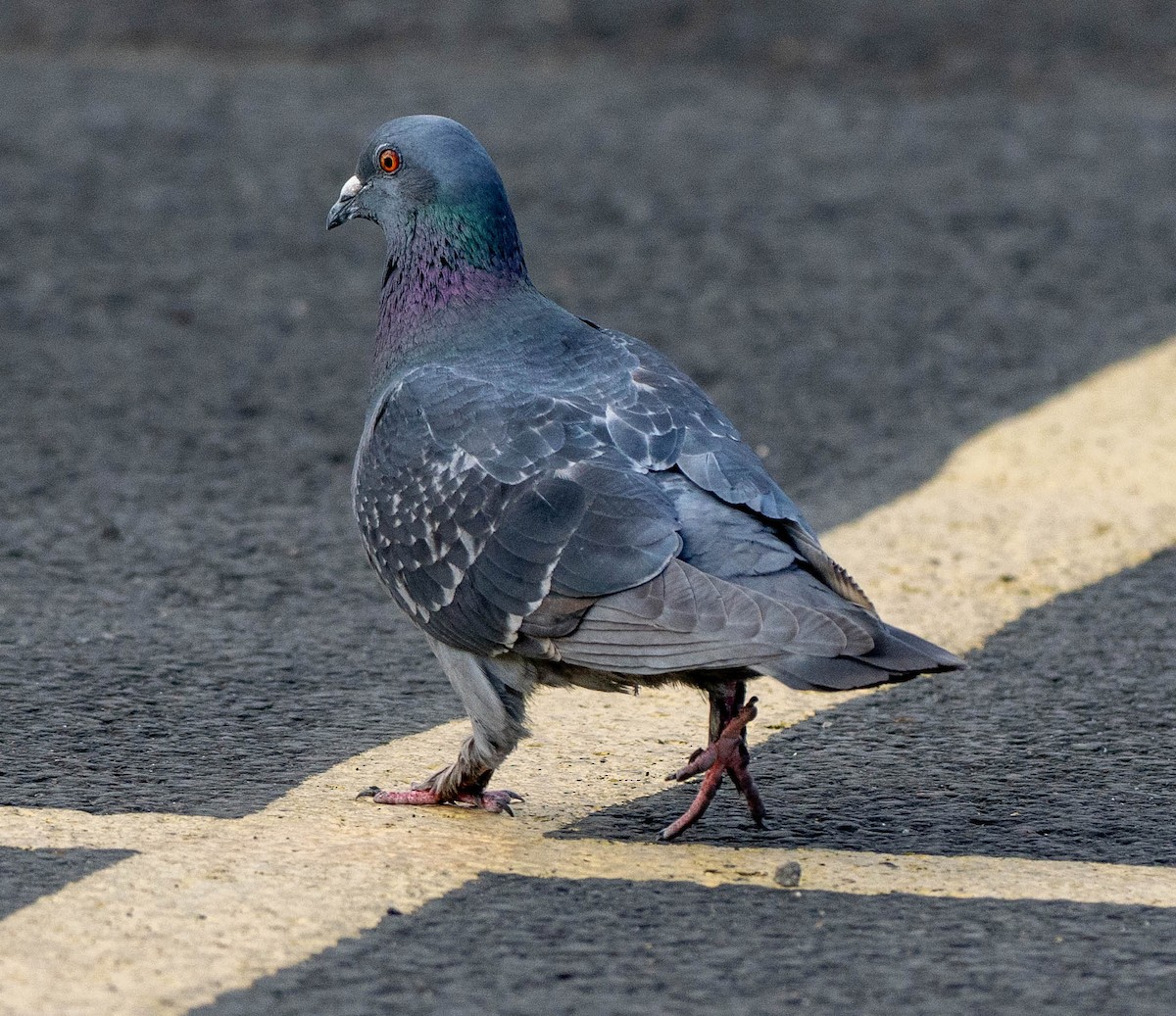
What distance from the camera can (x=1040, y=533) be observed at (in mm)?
6555

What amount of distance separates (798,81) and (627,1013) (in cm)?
1099

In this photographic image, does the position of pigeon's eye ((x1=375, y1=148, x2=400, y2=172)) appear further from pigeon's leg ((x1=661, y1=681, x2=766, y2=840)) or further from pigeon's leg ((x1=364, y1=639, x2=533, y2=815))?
pigeon's leg ((x1=661, y1=681, x2=766, y2=840))

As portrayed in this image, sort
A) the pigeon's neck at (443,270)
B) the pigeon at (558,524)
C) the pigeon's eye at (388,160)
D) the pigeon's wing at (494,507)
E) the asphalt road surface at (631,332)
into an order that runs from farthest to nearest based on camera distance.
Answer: the pigeon's eye at (388,160) < the pigeon's neck at (443,270) < the pigeon's wing at (494,507) < the pigeon at (558,524) < the asphalt road surface at (631,332)

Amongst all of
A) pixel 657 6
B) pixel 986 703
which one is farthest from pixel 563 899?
pixel 657 6

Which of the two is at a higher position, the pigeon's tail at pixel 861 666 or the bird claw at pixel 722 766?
the pigeon's tail at pixel 861 666

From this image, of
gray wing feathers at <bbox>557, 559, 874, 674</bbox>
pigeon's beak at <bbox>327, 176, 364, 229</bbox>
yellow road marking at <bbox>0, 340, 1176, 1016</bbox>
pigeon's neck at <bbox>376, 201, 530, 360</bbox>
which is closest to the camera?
yellow road marking at <bbox>0, 340, 1176, 1016</bbox>

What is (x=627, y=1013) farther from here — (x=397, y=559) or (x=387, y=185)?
(x=387, y=185)

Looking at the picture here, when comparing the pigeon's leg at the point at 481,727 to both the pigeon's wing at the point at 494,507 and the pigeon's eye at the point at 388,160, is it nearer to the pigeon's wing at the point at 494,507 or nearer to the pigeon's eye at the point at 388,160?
the pigeon's wing at the point at 494,507

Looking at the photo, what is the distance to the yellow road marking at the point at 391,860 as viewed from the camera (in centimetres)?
336

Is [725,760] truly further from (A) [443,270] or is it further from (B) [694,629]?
(A) [443,270]

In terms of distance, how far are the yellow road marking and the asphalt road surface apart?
8 centimetres

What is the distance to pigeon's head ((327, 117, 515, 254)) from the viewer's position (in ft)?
15.6

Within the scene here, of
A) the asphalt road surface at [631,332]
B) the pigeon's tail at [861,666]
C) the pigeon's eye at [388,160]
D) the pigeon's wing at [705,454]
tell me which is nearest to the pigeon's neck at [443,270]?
the pigeon's eye at [388,160]

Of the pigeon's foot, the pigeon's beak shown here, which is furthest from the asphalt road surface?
the pigeon's beak
